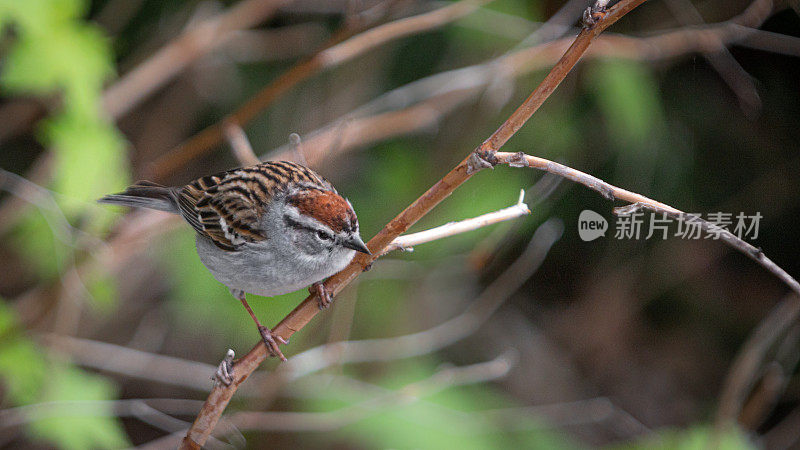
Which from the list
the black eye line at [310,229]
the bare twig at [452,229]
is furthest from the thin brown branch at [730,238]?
the black eye line at [310,229]

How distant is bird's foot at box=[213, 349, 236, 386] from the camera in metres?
1.72

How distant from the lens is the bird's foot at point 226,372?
1.72 m

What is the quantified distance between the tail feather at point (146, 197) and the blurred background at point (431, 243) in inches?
13.6

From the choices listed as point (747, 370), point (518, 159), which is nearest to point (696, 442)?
point (747, 370)

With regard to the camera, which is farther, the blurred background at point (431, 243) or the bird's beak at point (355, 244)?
the blurred background at point (431, 243)

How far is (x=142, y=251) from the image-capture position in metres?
3.69

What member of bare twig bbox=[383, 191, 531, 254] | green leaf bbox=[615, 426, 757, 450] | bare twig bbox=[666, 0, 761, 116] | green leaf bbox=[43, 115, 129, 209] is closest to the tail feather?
green leaf bbox=[43, 115, 129, 209]

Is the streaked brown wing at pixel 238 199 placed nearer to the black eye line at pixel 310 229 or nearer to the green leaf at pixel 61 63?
the black eye line at pixel 310 229

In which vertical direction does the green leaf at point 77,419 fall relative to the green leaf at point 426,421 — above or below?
above

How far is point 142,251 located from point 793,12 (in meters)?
3.93

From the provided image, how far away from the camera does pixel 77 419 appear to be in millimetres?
2994

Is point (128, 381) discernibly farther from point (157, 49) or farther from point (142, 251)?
point (157, 49)

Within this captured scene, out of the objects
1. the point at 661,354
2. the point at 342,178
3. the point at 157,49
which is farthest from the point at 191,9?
the point at 661,354

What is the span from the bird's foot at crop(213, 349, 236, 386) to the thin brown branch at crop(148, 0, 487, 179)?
5.40 ft
